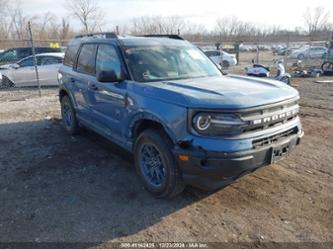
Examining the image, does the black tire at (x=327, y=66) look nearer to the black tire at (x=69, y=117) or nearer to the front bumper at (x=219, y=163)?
the black tire at (x=69, y=117)

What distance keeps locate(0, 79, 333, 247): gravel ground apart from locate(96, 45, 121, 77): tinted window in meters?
1.52

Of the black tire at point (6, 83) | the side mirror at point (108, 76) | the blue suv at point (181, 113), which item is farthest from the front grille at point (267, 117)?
the black tire at point (6, 83)

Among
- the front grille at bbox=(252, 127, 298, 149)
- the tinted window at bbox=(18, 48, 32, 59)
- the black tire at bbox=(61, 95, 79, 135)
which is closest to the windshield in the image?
the front grille at bbox=(252, 127, 298, 149)

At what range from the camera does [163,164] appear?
140 inches

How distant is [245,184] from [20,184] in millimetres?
3123

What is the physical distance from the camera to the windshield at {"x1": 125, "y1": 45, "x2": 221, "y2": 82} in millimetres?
4137

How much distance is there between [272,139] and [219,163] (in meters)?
0.77

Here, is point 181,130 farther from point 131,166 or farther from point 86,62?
point 86,62

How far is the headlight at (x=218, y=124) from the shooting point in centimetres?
307

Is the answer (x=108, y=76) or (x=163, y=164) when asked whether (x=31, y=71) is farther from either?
(x=163, y=164)

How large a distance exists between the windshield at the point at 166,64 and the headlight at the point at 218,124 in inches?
46.7

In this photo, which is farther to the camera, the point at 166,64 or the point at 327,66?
the point at 327,66

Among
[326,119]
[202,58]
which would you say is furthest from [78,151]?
[326,119]

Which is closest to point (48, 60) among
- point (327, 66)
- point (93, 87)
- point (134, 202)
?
point (93, 87)
